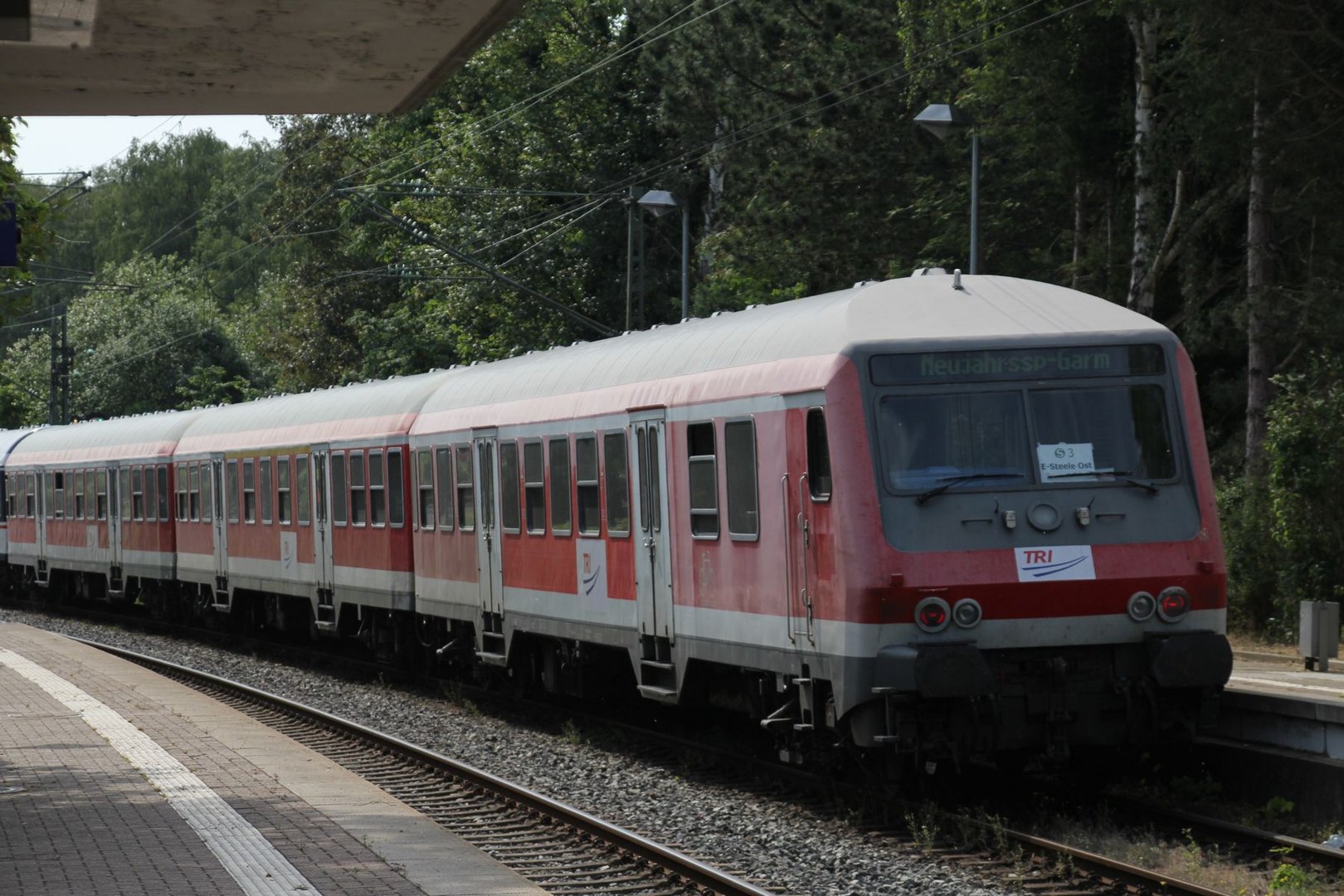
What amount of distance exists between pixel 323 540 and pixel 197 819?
13.6 metres

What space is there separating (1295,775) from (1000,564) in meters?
2.09

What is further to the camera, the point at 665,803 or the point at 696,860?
the point at 665,803

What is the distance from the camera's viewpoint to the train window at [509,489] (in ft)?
60.3

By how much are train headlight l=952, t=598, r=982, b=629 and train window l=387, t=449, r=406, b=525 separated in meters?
11.6

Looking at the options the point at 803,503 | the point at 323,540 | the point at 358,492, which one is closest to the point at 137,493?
the point at 323,540

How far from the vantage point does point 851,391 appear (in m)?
11.8

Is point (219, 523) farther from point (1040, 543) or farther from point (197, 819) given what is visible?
point (1040, 543)

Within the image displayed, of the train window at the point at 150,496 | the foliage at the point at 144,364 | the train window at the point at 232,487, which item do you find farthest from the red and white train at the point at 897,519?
the foliage at the point at 144,364

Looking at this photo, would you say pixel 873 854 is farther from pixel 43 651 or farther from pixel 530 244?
pixel 530 244

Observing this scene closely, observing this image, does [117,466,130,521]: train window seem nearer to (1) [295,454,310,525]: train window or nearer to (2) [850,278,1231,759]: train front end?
(1) [295,454,310,525]: train window

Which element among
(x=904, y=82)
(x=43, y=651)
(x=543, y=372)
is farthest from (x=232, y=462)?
(x=904, y=82)

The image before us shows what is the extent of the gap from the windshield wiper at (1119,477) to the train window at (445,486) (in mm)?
9650

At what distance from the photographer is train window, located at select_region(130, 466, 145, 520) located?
34688mm

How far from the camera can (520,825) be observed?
12.8 meters
